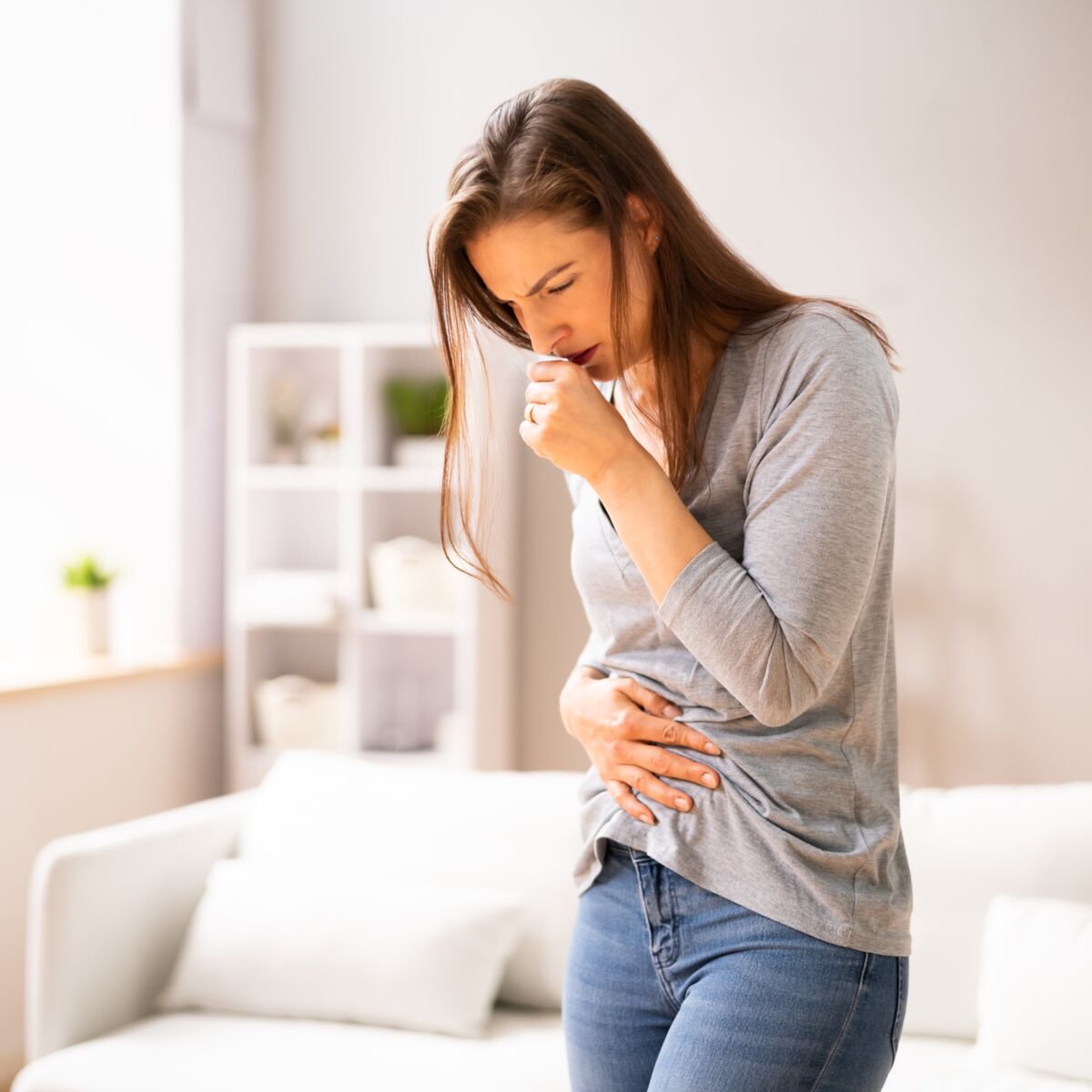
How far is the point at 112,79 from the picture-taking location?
3.74 metres

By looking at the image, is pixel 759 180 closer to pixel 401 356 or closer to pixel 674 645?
pixel 401 356

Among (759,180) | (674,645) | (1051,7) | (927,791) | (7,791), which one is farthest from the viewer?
(759,180)

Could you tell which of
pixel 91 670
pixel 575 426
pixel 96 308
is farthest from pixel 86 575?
pixel 575 426

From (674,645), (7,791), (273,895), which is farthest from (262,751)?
(674,645)

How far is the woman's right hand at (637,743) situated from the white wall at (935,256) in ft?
7.73

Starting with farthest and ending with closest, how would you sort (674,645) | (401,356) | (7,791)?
1. (401,356)
2. (7,791)
3. (674,645)

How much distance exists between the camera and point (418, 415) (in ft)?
11.9

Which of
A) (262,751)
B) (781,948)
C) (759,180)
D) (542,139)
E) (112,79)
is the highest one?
(112,79)

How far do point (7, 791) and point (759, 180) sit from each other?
2418 mm

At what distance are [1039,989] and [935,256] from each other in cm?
205

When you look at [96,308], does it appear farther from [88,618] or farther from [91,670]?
[91,670]

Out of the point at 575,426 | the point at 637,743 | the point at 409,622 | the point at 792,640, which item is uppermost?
the point at 575,426

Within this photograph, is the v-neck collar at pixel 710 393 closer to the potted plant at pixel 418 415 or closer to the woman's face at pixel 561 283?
the woman's face at pixel 561 283

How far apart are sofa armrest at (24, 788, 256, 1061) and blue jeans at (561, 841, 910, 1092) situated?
4.23 feet
